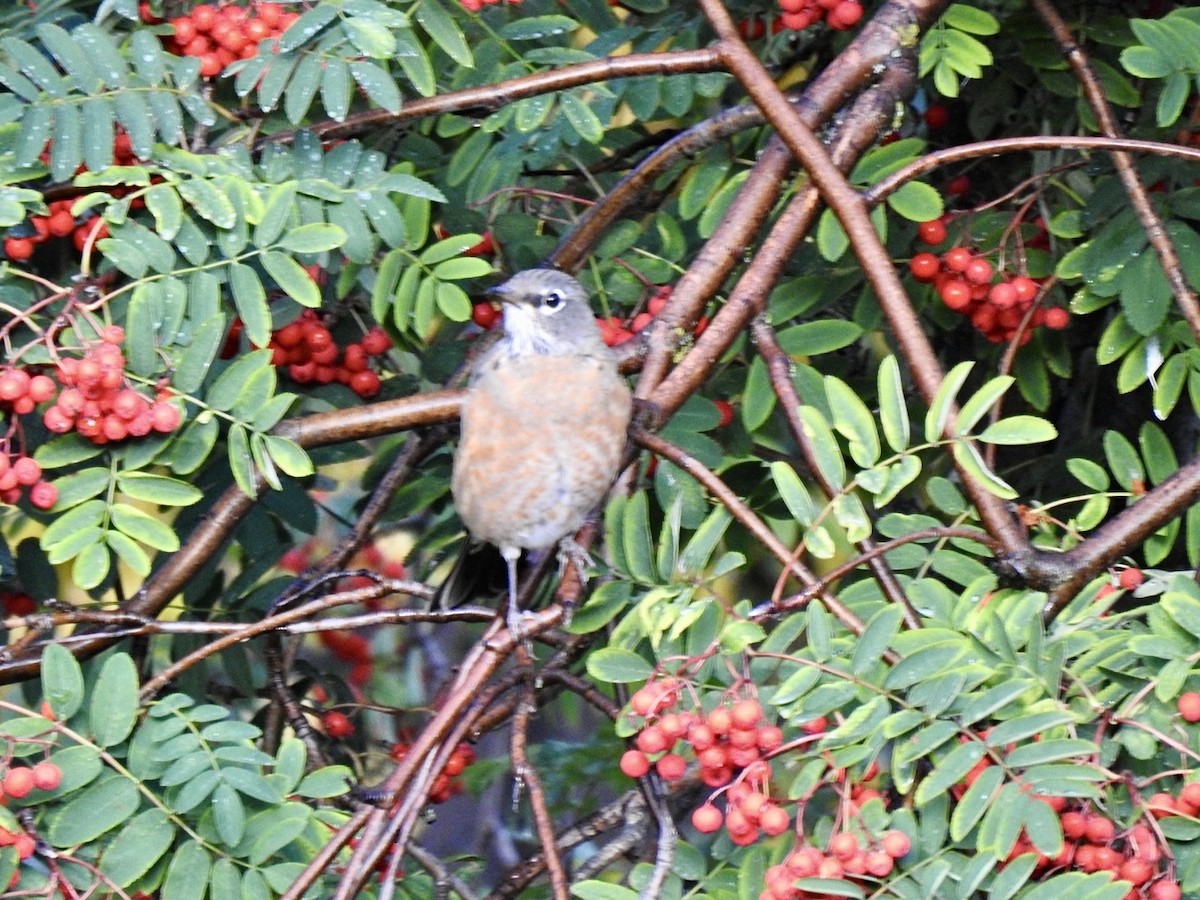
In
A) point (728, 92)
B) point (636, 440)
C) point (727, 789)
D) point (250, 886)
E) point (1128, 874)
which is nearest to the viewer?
point (1128, 874)

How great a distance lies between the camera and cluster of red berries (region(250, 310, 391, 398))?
3211 mm

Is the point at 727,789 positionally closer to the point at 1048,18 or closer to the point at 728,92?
the point at 1048,18

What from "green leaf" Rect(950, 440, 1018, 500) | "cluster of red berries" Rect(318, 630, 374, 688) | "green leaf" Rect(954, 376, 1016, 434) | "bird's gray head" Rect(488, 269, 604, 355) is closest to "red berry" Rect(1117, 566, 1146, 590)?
"green leaf" Rect(950, 440, 1018, 500)

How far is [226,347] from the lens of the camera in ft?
10.3

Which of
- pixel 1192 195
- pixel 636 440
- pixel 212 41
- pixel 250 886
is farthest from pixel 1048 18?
pixel 250 886

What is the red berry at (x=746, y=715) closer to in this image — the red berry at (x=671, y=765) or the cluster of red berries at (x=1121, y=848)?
the red berry at (x=671, y=765)

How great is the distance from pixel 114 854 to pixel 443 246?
1.31 meters

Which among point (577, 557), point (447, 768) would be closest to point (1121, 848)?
point (577, 557)

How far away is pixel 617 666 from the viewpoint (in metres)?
2.43

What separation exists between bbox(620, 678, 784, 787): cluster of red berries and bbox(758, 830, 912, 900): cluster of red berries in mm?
168

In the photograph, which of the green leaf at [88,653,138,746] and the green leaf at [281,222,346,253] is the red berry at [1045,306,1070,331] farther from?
the green leaf at [88,653,138,746]

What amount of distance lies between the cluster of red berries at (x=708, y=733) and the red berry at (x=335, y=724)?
1.30 meters

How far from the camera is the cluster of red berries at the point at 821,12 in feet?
10.0

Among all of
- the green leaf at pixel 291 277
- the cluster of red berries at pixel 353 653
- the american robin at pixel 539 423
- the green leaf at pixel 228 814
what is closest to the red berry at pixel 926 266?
the american robin at pixel 539 423
